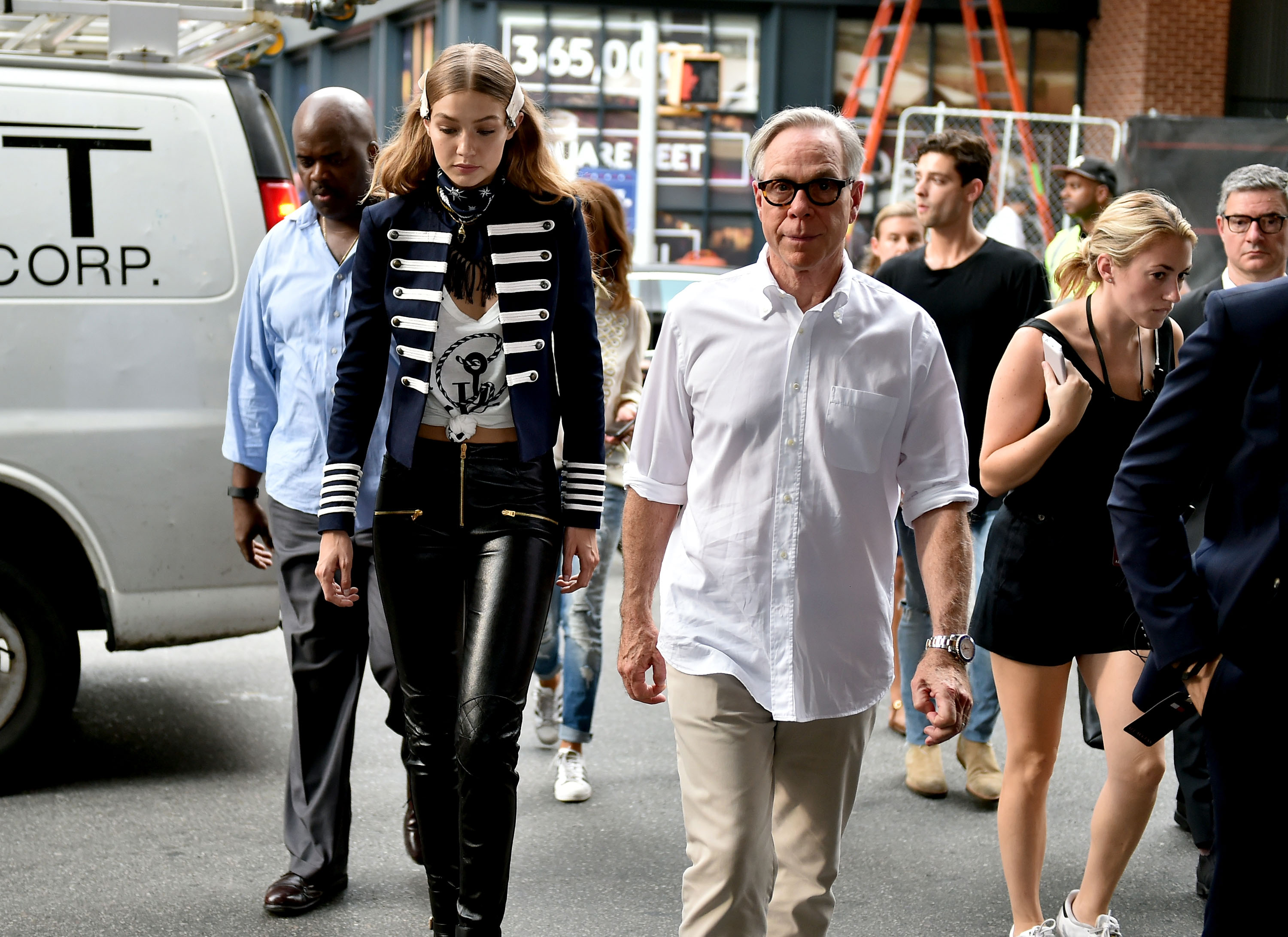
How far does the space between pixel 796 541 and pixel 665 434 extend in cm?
38

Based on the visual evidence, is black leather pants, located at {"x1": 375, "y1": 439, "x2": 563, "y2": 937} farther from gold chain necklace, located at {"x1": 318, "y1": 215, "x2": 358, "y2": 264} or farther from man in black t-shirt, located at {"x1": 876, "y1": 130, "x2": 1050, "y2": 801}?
man in black t-shirt, located at {"x1": 876, "y1": 130, "x2": 1050, "y2": 801}

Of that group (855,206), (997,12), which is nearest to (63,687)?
(855,206)

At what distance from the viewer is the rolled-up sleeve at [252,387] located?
14.2 ft

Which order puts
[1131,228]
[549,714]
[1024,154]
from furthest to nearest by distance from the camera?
[1024,154] < [549,714] < [1131,228]

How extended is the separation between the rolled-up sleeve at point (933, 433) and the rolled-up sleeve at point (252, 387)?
2097 millimetres

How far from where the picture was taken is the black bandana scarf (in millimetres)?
3533

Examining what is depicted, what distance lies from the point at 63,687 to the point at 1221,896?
13.2 feet

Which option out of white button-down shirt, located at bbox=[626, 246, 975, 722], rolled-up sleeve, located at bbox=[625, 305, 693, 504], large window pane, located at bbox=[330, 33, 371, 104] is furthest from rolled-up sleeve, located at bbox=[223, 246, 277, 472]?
large window pane, located at bbox=[330, 33, 371, 104]

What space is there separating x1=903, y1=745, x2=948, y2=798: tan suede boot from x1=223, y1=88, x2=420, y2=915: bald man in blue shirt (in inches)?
79.7

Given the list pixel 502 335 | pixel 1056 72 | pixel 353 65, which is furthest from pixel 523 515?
pixel 353 65

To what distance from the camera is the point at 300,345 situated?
167 inches

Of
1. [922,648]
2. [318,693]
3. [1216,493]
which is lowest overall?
[922,648]

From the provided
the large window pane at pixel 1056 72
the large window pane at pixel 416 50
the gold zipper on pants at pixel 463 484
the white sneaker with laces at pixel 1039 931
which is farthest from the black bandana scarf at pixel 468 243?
the large window pane at pixel 1056 72

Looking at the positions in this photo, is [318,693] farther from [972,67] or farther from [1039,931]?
[972,67]
